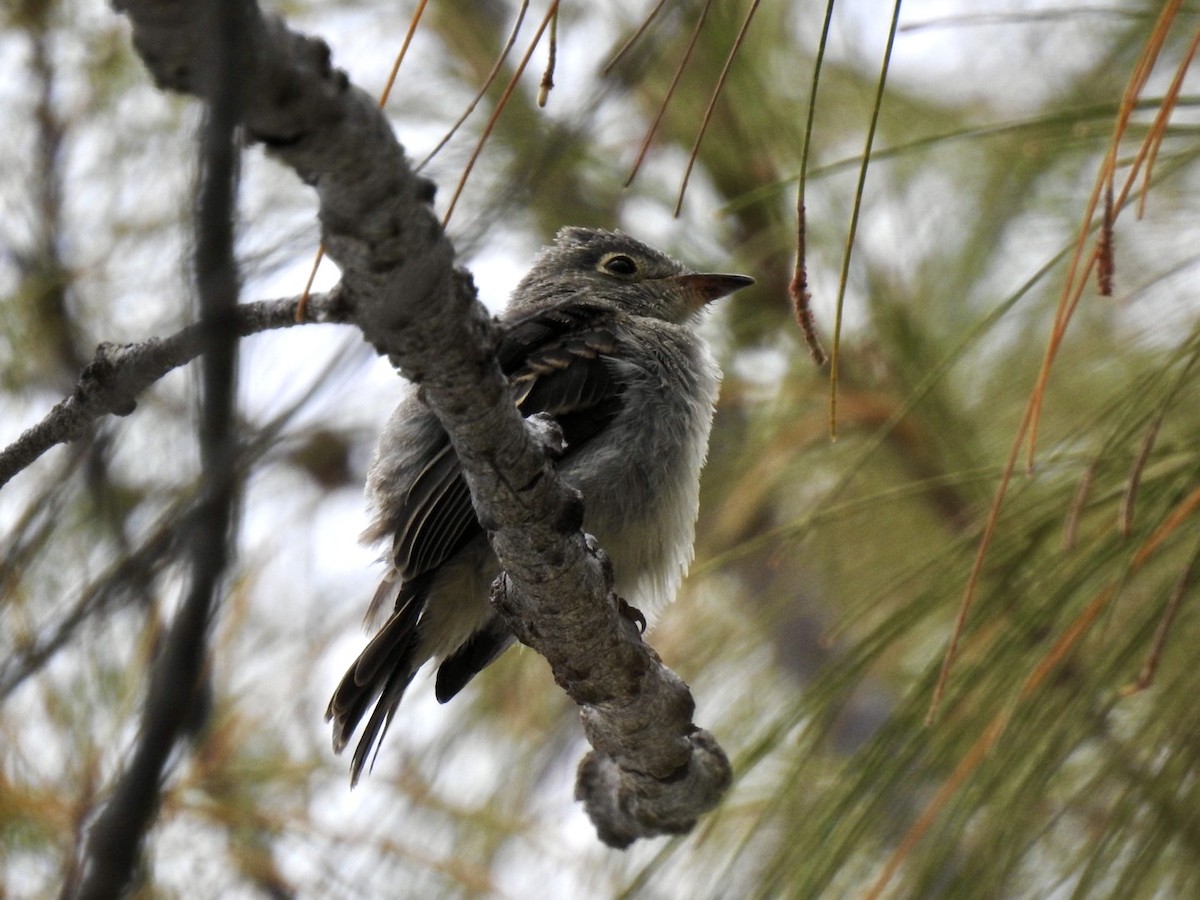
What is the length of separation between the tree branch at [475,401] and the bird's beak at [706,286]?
146cm

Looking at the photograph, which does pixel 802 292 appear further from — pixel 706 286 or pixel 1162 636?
pixel 706 286

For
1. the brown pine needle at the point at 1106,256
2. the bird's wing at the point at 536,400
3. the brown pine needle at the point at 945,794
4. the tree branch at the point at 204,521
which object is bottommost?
the tree branch at the point at 204,521

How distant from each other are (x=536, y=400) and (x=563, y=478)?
0.68 feet

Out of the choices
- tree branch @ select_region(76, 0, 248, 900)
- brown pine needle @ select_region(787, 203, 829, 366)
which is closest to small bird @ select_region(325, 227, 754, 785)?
brown pine needle @ select_region(787, 203, 829, 366)

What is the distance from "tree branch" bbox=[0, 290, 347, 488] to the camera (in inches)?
64.2

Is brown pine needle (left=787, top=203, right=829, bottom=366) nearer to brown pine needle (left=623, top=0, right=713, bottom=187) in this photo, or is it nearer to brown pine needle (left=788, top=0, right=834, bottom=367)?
brown pine needle (left=788, top=0, right=834, bottom=367)

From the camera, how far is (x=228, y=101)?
2.90ft

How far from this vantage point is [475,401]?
190cm

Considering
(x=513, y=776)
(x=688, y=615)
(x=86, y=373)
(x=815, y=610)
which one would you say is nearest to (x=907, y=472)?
(x=815, y=610)

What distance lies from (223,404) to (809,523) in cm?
185

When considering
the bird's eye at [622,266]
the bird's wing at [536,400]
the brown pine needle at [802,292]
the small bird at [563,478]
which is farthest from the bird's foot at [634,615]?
the brown pine needle at [802,292]

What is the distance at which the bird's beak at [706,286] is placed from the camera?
3914 mm

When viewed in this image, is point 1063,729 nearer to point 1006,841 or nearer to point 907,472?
point 1006,841

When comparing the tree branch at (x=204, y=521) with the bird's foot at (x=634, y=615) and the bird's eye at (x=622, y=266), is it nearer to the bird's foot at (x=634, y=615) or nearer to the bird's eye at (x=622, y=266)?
the bird's foot at (x=634, y=615)
